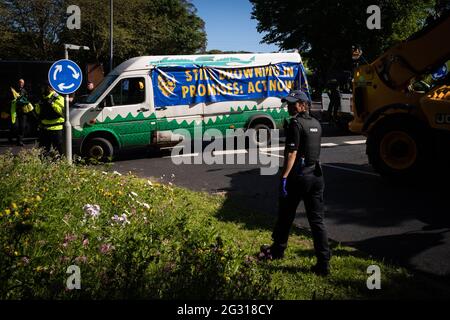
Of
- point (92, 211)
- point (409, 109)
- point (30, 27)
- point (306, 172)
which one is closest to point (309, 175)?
point (306, 172)

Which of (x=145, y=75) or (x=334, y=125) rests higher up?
(x=145, y=75)

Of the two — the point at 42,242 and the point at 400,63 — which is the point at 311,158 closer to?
the point at 42,242

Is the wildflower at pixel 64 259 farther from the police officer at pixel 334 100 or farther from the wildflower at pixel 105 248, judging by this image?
the police officer at pixel 334 100

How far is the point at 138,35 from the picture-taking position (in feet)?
108

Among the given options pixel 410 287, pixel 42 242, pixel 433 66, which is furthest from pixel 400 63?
pixel 42 242

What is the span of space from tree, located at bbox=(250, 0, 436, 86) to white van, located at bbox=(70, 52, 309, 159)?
2053 centimetres

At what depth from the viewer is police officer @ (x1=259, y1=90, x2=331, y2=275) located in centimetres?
453

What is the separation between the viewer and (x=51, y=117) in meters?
9.23

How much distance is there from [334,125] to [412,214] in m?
10.1

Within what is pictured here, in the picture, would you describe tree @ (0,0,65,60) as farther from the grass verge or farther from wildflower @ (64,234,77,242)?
wildflower @ (64,234,77,242)

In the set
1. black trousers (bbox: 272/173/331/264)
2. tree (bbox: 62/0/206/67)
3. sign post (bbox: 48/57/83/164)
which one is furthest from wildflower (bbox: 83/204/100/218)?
tree (bbox: 62/0/206/67)

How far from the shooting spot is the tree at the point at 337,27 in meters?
31.4

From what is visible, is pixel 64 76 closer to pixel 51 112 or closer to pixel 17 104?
pixel 51 112

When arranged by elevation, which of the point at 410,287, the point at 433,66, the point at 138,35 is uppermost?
the point at 138,35
